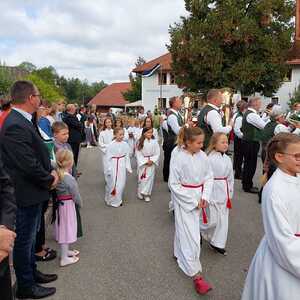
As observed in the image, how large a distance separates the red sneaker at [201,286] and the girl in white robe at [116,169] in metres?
3.30

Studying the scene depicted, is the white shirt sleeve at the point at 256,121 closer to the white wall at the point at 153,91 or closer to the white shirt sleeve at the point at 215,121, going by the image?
the white shirt sleeve at the point at 215,121

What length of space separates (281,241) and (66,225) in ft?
8.95

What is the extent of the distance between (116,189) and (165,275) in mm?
2998

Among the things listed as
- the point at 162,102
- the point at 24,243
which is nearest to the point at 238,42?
the point at 162,102

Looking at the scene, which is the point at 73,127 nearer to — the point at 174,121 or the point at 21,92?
the point at 174,121

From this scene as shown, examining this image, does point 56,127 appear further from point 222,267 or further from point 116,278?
point 222,267

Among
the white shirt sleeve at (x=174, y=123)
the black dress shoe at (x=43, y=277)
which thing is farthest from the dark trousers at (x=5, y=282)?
the white shirt sleeve at (x=174, y=123)

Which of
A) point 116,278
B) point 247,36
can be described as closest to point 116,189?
point 116,278

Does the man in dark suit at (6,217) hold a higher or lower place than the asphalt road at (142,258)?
higher

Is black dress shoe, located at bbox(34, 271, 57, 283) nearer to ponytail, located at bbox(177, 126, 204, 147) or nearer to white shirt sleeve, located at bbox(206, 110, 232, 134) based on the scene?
ponytail, located at bbox(177, 126, 204, 147)

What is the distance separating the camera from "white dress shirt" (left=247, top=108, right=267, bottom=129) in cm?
737

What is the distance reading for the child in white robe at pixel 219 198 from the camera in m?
4.41

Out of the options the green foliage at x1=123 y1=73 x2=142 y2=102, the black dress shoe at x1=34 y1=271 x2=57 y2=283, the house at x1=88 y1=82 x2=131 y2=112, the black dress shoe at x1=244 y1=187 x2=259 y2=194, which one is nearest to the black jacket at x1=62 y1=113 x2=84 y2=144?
the black dress shoe at x1=244 y1=187 x2=259 y2=194

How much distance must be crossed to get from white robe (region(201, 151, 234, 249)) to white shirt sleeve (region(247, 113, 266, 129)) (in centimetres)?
313
